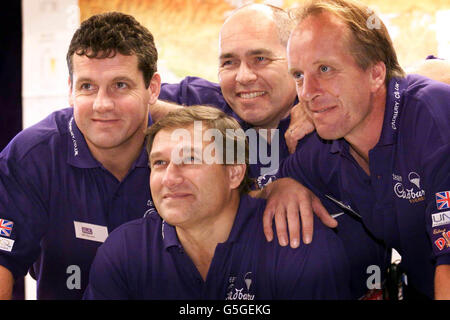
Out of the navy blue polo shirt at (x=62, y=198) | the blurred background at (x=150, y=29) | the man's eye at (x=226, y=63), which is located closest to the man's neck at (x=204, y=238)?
the navy blue polo shirt at (x=62, y=198)

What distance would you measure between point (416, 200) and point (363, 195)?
0.60 feet

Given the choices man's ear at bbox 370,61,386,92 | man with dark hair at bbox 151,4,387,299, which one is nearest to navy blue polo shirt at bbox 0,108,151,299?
man with dark hair at bbox 151,4,387,299

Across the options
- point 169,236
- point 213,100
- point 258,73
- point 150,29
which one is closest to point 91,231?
point 169,236

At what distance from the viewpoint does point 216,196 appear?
5.15 feet

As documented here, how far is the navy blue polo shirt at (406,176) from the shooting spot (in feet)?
4.52

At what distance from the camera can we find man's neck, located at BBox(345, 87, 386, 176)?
1.60 meters

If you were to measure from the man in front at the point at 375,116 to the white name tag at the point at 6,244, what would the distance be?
2.75 feet

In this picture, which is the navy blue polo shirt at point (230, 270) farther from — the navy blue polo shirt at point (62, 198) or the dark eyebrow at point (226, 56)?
the dark eyebrow at point (226, 56)

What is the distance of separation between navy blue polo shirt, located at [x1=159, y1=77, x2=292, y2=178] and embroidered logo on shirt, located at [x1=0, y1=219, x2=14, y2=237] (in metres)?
0.79

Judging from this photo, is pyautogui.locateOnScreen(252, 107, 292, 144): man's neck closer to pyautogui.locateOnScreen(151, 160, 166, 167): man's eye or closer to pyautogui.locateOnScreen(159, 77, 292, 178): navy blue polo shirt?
pyautogui.locateOnScreen(159, 77, 292, 178): navy blue polo shirt
